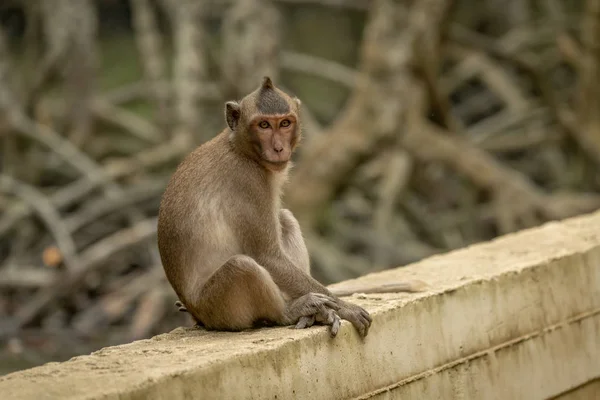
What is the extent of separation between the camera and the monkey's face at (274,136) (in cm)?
492

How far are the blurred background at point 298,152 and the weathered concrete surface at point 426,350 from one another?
317cm

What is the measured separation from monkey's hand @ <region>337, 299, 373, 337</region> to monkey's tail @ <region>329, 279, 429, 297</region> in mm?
616

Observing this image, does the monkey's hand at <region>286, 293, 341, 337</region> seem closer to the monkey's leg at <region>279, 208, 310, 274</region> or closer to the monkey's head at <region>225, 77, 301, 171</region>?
the monkey's leg at <region>279, 208, 310, 274</region>

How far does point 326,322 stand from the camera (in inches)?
185

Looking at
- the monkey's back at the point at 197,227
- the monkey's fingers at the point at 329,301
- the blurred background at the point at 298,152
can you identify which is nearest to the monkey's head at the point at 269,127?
the monkey's back at the point at 197,227

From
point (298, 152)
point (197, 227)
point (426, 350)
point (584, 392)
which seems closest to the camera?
point (197, 227)

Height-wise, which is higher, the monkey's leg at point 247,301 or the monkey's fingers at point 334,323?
the monkey's leg at point 247,301

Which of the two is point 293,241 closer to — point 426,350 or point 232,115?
point 232,115

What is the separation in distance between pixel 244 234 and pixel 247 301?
0.30 meters

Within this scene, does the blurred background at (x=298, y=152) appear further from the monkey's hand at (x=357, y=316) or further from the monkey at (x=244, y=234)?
the monkey's hand at (x=357, y=316)

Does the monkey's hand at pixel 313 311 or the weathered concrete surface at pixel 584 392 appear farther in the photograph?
the weathered concrete surface at pixel 584 392

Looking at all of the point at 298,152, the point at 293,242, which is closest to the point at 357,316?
the point at 293,242

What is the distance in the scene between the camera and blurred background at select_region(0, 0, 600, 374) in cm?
962

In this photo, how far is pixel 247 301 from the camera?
4816mm
